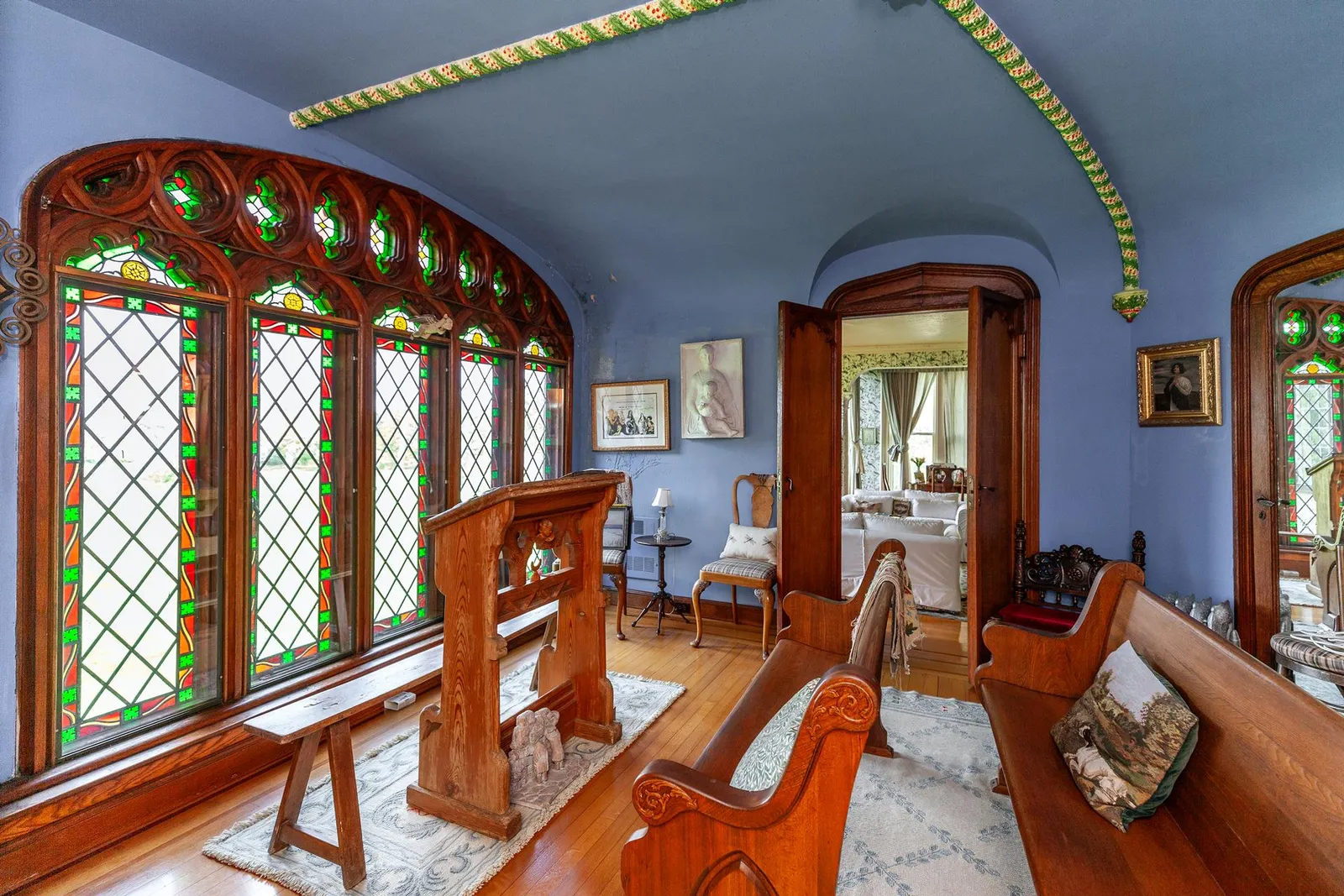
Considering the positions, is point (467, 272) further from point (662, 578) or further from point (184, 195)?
point (662, 578)

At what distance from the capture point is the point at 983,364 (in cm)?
340

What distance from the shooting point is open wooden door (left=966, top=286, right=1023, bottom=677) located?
3.28 metres

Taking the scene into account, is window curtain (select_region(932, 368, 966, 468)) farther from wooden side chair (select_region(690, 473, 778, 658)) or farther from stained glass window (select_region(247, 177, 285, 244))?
stained glass window (select_region(247, 177, 285, 244))

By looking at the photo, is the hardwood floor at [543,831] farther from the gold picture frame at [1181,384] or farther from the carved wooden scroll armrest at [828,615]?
the gold picture frame at [1181,384]

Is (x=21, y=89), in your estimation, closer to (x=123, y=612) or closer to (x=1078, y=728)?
(x=123, y=612)

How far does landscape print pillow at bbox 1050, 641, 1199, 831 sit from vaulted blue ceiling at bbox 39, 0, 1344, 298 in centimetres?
212

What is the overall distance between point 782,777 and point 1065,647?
1642 millimetres

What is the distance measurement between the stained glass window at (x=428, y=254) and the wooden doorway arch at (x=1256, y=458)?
4.48m

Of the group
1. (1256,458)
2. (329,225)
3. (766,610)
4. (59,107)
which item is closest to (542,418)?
(329,225)

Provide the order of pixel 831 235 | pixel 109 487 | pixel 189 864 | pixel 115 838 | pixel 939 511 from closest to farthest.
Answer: pixel 189 864
pixel 115 838
pixel 109 487
pixel 831 235
pixel 939 511

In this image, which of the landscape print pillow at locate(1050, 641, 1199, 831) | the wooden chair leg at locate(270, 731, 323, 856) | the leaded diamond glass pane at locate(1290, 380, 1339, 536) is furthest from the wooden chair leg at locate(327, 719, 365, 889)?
the leaded diamond glass pane at locate(1290, 380, 1339, 536)

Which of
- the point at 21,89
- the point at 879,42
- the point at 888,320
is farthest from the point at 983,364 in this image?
the point at 21,89

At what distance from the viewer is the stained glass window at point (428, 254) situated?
3.60m

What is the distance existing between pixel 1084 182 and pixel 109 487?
4.67 metres
